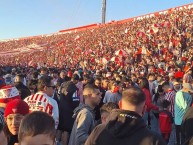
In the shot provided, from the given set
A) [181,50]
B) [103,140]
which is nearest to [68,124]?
[103,140]

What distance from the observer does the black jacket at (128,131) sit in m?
2.75

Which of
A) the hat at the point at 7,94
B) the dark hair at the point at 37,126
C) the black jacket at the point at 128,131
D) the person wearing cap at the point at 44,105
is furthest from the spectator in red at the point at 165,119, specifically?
the dark hair at the point at 37,126

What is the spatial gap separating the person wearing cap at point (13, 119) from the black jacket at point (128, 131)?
40.4 inches

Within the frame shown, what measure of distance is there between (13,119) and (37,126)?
4.92 feet

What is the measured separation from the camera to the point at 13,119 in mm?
3469

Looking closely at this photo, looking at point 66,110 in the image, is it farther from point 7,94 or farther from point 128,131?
point 128,131

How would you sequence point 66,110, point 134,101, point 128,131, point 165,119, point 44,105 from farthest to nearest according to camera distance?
point 165,119
point 66,110
point 44,105
point 134,101
point 128,131

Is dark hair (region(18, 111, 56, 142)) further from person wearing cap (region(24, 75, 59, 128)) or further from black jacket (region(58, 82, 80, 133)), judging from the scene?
black jacket (region(58, 82, 80, 133))

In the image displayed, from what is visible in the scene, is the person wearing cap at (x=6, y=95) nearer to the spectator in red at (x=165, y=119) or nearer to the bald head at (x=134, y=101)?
the bald head at (x=134, y=101)

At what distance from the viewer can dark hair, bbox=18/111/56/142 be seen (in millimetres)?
2043

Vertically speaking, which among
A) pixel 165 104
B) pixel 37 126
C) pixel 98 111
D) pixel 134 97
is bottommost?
pixel 98 111

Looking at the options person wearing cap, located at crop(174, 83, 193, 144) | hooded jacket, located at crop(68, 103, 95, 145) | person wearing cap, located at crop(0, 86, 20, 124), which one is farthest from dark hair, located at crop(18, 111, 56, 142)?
person wearing cap, located at crop(174, 83, 193, 144)

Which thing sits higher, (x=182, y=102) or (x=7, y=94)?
(x=7, y=94)

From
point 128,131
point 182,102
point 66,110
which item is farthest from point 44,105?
point 182,102
